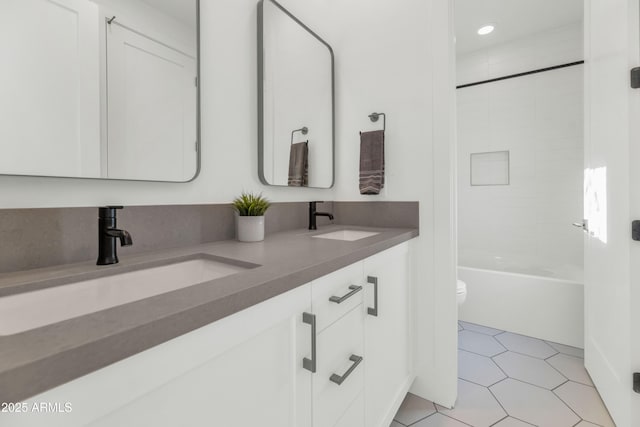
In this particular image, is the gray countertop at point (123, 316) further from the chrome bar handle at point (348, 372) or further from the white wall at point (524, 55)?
the white wall at point (524, 55)

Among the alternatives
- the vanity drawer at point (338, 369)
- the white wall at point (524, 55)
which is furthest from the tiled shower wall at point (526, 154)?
the vanity drawer at point (338, 369)

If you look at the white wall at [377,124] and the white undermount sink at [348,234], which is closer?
the white wall at [377,124]

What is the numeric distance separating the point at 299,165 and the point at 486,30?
8.83 feet

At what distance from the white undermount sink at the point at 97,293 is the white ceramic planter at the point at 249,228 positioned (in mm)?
273

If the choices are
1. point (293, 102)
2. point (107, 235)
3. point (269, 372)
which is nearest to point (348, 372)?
point (269, 372)

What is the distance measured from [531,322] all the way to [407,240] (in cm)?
158

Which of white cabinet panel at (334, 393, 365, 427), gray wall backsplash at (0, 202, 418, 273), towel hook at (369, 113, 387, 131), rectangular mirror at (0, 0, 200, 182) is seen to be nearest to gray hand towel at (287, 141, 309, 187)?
gray wall backsplash at (0, 202, 418, 273)

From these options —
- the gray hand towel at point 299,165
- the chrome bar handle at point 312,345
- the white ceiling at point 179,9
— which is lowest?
the chrome bar handle at point 312,345

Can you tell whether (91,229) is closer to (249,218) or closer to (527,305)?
(249,218)

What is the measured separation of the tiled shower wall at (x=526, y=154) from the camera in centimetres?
287

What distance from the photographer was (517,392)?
165 centimetres

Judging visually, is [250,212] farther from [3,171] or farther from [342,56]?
[342,56]

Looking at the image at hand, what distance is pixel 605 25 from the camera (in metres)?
1.57

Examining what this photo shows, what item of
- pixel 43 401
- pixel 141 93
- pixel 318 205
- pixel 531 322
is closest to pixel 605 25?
pixel 318 205
